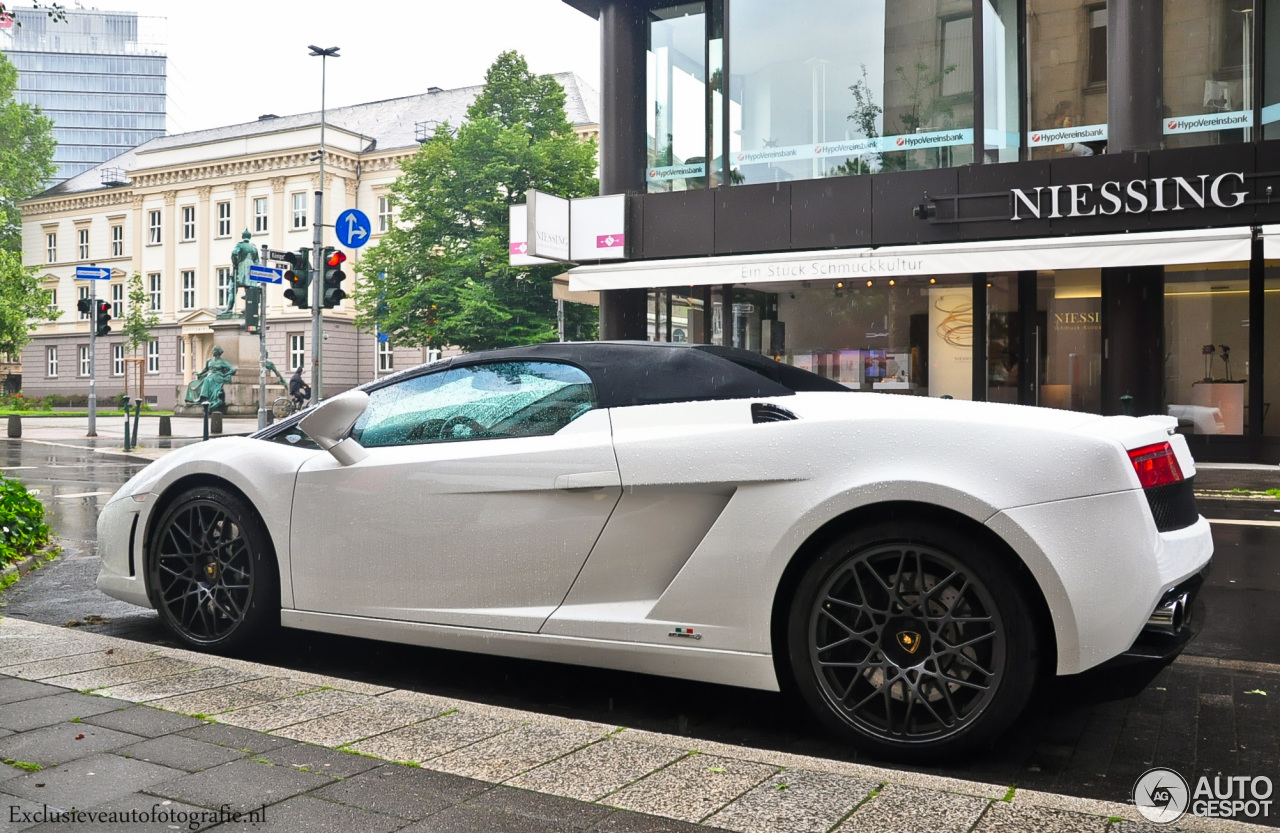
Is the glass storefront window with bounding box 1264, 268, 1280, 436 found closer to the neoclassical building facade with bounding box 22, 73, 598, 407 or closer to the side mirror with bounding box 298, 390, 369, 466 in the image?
the side mirror with bounding box 298, 390, 369, 466

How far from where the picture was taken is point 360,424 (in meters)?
4.29

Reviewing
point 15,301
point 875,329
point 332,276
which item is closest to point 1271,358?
point 875,329

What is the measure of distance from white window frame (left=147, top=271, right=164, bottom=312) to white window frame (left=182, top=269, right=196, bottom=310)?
1.53 meters

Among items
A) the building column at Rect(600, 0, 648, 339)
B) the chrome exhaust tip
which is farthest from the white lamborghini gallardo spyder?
the building column at Rect(600, 0, 648, 339)

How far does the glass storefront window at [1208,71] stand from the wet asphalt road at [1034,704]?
1157 cm

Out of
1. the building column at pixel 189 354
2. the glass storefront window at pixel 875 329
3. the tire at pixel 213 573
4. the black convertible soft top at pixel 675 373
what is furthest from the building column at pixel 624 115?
the building column at pixel 189 354

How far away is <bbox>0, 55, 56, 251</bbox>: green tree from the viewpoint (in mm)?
53781

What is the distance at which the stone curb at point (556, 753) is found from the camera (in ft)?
8.14

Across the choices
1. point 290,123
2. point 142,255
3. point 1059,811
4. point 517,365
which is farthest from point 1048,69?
point 142,255

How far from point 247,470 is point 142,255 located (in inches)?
2524

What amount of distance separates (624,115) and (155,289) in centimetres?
5034

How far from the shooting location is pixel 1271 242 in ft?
45.1

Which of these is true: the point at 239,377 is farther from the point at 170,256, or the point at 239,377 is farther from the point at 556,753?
the point at 556,753

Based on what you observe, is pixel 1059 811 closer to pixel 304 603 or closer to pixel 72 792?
pixel 72 792
